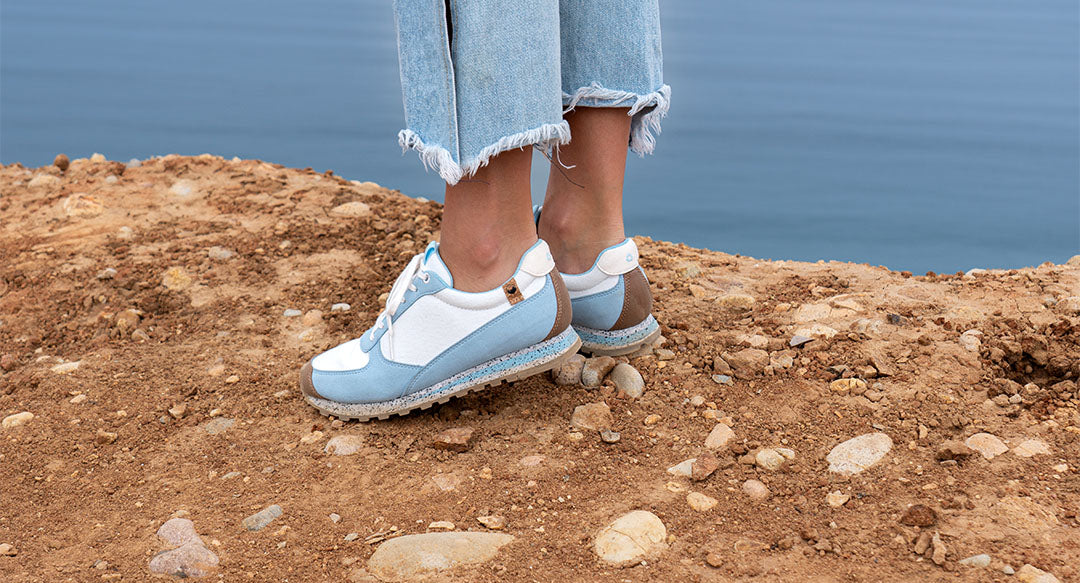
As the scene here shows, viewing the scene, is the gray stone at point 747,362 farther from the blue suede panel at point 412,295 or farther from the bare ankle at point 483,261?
the blue suede panel at point 412,295

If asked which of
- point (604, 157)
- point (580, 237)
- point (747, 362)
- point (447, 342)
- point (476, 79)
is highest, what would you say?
point (476, 79)

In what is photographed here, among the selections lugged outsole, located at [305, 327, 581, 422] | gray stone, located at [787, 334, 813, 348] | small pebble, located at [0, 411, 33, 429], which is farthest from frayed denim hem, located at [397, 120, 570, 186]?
small pebble, located at [0, 411, 33, 429]

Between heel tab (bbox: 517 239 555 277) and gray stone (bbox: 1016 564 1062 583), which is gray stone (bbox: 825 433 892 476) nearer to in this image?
gray stone (bbox: 1016 564 1062 583)

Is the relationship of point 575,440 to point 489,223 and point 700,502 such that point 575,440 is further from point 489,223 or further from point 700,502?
point 489,223

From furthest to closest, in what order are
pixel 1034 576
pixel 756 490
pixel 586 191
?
1. pixel 586 191
2. pixel 756 490
3. pixel 1034 576

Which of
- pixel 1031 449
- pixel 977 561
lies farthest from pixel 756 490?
pixel 1031 449

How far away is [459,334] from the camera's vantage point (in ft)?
5.95

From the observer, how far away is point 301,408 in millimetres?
1979

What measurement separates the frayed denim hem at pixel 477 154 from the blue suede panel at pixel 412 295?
0.23 meters

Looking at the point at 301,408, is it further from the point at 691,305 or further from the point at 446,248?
the point at 691,305

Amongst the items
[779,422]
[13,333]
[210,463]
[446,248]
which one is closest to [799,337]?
[779,422]

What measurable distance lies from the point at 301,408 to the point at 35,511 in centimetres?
51

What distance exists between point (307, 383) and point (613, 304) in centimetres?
64

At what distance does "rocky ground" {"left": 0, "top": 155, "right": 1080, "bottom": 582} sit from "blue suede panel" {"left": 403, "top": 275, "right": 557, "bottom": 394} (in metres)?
0.13
